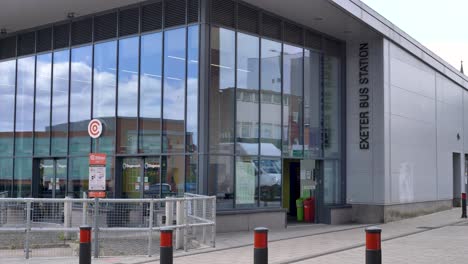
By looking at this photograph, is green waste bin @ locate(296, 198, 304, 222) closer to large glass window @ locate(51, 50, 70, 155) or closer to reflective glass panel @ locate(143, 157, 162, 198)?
reflective glass panel @ locate(143, 157, 162, 198)

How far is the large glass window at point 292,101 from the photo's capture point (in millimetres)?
20375

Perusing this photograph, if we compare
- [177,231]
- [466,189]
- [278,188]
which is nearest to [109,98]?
[278,188]

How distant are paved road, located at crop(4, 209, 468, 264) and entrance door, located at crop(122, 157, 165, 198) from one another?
284 centimetres

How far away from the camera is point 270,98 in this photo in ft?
64.7

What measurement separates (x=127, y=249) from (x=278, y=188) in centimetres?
761

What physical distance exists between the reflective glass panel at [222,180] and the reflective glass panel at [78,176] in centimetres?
495

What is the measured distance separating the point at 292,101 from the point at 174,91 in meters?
4.45

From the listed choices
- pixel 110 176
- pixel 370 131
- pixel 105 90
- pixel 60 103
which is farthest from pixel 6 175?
pixel 370 131

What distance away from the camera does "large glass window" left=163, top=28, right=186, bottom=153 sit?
708 inches

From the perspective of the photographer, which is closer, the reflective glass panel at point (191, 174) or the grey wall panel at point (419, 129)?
the reflective glass panel at point (191, 174)

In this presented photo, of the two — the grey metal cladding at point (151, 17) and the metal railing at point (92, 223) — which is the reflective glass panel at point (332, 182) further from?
the metal railing at point (92, 223)

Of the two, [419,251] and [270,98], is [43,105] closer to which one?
[270,98]

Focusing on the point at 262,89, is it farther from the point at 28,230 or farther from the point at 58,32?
the point at 28,230

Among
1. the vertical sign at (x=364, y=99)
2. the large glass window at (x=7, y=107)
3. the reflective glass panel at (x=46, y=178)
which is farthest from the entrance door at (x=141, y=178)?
the vertical sign at (x=364, y=99)
